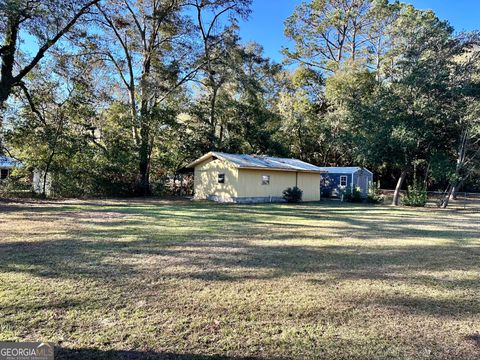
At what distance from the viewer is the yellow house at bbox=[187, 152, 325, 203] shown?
18703mm

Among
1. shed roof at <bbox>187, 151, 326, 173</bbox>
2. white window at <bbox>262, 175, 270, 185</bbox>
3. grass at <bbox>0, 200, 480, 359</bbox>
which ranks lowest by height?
grass at <bbox>0, 200, 480, 359</bbox>

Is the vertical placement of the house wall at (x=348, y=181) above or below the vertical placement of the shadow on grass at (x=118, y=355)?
above

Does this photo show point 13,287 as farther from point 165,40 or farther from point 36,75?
point 165,40

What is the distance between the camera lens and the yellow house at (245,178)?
18.7 meters

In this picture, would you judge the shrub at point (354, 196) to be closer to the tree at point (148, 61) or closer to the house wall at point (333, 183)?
the house wall at point (333, 183)

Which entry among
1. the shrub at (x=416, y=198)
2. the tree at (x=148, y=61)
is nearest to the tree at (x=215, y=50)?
the tree at (x=148, y=61)

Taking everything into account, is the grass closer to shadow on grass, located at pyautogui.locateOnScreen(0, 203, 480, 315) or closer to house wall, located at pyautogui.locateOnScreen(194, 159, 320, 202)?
shadow on grass, located at pyautogui.locateOnScreen(0, 203, 480, 315)

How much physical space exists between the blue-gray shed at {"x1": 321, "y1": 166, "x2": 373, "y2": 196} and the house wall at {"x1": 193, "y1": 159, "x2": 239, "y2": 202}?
917 centimetres

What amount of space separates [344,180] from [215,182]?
1061 centimetres

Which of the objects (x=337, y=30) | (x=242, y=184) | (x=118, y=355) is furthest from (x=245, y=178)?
(x=337, y=30)

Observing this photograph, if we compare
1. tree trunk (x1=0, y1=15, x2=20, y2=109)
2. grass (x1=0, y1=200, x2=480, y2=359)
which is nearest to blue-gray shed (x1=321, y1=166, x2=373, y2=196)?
grass (x1=0, y1=200, x2=480, y2=359)

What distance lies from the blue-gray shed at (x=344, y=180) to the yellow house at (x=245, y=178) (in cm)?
391

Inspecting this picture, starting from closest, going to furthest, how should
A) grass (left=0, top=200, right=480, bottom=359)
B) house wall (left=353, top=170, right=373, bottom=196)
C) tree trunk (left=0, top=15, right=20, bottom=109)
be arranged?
grass (left=0, top=200, right=480, bottom=359)
tree trunk (left=0, top=15, right=20, bottom=109)
house wall (left=353, top=170, right=373, bottom=196)

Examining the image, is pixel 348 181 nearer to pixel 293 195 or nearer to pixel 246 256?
pixel 293 195
